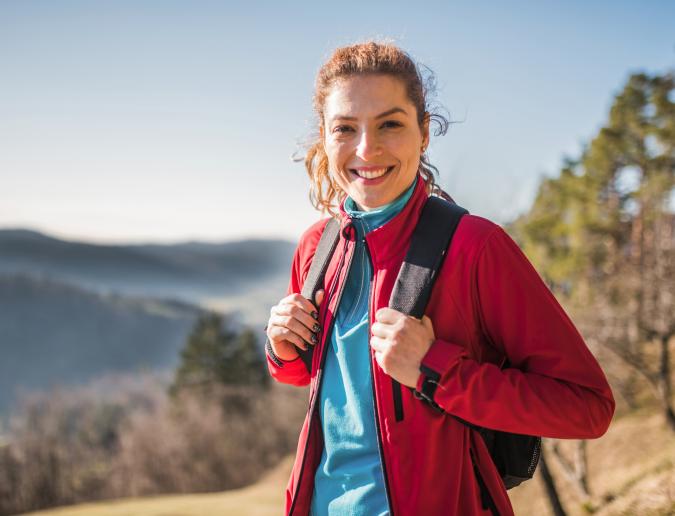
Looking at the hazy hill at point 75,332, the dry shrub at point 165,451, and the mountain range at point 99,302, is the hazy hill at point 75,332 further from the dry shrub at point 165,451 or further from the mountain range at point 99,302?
the dry shrub at point 165,451

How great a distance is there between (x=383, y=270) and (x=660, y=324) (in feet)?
58.0

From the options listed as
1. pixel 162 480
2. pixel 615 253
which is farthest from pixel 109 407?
pixel 615 253

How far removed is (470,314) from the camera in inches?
66.0

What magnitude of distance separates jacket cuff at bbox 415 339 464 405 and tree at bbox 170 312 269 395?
42472 mm

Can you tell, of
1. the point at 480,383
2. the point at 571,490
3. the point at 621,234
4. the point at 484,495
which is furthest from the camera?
the point at 621,234

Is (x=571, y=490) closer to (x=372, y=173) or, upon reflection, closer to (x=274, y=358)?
(x=274, y=358)

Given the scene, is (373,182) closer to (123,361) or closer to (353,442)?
(353,442)

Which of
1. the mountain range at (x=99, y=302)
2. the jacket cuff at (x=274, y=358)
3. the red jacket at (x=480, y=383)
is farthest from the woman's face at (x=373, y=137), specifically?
the mountain range at (x=99, y=302)

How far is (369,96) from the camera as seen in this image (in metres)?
1.80

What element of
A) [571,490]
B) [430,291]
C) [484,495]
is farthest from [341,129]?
[571,490]

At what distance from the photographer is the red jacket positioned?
1.57 metres

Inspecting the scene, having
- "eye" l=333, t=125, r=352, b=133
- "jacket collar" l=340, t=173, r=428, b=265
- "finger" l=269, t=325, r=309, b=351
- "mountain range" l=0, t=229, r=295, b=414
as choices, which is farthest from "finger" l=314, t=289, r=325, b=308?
"mountain range" l=0, t=229, r=295, b=414

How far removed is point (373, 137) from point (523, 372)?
851 mm

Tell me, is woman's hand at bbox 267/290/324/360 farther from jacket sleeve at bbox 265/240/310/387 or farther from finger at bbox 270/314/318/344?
jacket sleeve at bbox 265/240/310/387
